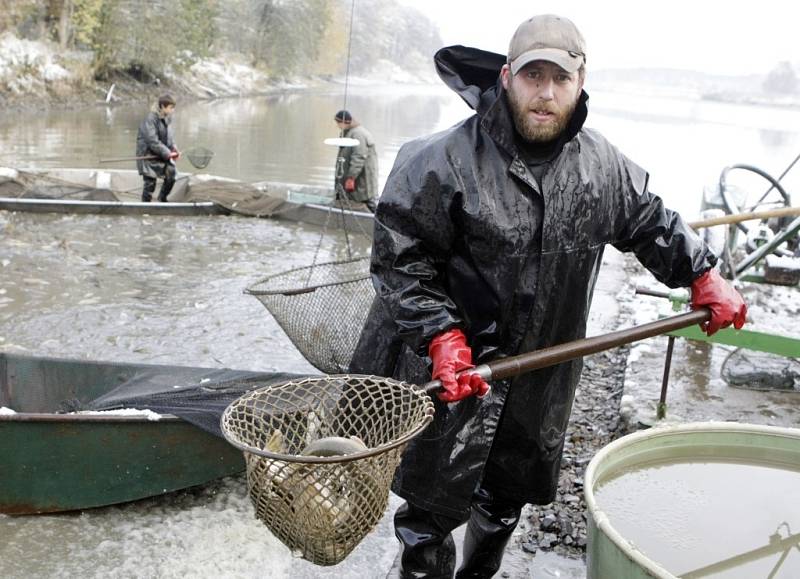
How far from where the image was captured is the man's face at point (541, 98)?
2521 millimetres

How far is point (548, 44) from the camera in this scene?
2492mm

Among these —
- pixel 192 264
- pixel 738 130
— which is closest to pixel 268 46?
pixel 738 130

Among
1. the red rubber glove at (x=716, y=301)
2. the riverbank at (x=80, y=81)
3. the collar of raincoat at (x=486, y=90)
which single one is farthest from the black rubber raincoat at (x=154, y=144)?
the riverbank at (x=80, y=81)

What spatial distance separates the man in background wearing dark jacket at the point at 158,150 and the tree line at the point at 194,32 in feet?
11.3

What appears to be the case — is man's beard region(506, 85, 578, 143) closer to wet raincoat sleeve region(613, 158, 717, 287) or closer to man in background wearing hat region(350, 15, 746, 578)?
man in background wearing hat region(350, 15, 746, 578)

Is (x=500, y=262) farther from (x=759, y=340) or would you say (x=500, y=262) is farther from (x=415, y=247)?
(x=759, y=340)

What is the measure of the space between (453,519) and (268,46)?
203 ft

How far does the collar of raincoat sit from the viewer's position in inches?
101

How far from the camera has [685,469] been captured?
9.25 feet

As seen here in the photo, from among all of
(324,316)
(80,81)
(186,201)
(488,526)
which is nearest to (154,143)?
(186,201)

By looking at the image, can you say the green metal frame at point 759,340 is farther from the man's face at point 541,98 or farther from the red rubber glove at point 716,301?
the man's face at point 541,98

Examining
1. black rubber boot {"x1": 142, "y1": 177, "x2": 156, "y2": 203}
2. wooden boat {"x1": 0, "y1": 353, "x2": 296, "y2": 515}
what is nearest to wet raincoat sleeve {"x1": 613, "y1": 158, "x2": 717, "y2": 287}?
wooden boat {"x1": 0, "y1": 353, "x2": 296, "y2": 515}

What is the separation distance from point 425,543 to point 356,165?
825 centimetres

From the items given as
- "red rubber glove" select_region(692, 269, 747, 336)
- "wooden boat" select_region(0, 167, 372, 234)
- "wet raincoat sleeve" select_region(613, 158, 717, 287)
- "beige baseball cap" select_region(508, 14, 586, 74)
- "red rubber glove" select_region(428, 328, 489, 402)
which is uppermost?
"beige baseball cap" select_region(508, 14, 586, 74)
